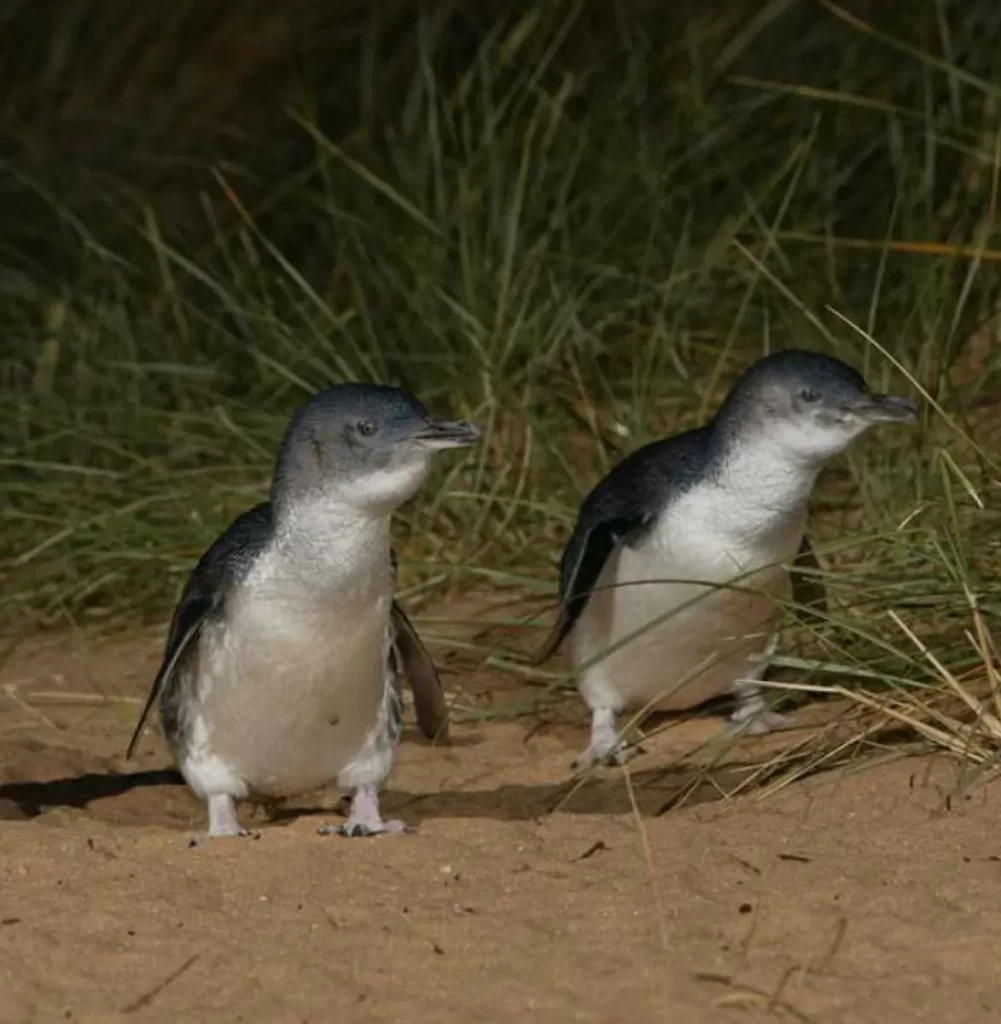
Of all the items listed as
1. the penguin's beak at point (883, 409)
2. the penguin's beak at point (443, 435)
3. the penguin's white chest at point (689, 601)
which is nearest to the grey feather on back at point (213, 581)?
the penguin's beak at point (443, 435)

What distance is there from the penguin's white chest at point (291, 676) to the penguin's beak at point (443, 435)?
255mm

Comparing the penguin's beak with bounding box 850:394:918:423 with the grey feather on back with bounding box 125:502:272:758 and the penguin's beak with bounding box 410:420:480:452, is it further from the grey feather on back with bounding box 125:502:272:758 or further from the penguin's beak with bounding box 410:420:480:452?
the grey feather on back with bounding box 125:502:272:758

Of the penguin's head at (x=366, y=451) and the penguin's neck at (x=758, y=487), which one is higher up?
the penguin's head at (x=366, y=451)

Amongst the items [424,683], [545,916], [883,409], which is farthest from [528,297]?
[545,916]

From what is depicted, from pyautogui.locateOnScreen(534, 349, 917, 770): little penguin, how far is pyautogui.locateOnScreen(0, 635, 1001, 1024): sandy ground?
29.2 inches

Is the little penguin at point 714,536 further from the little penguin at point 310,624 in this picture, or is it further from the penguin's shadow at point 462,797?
the little penguin at point 310,624

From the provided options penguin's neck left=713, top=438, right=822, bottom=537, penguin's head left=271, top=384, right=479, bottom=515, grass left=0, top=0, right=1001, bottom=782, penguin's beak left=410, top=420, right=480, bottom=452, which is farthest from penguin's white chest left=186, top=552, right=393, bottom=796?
penguin's neck left=713, top=438, right=822, bottom=537

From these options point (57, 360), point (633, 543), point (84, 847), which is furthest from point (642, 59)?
point (84, 847)

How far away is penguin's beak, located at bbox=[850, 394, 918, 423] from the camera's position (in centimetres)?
712

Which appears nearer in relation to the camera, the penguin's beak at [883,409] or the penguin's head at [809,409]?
the penguin's beak at [883,409]

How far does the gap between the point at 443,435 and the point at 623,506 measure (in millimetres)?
1289

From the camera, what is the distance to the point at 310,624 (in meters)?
6.18

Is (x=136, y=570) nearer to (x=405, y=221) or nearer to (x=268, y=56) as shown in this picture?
(x=405, y=221)

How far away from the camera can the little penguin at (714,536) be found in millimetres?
7250
